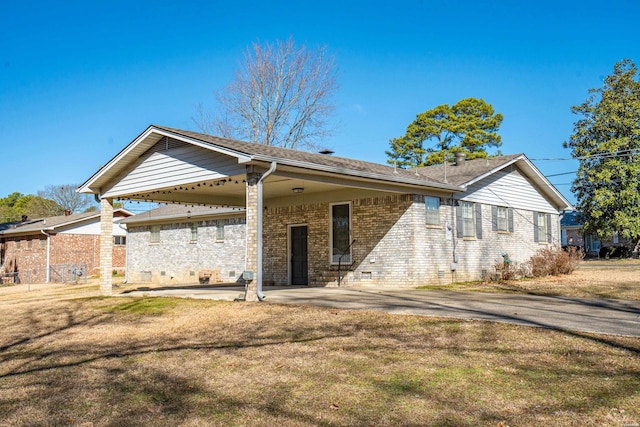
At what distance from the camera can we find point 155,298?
44.1 feet

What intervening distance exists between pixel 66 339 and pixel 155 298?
445 cm

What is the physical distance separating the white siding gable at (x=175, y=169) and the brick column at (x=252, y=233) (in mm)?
441

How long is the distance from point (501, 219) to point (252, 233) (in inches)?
462

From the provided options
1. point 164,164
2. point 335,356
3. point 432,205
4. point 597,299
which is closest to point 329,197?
point 432,205

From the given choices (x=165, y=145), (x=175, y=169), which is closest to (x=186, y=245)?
(x=165, y=145)

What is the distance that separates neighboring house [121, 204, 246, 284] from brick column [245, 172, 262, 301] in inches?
332

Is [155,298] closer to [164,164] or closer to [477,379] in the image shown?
[164,164]

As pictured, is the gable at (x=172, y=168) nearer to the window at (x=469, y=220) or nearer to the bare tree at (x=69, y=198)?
the window at (x=469, y=220)

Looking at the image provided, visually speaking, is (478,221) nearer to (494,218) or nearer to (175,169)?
(494,218)

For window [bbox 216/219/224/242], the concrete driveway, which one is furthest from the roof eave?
window [bbox 216/219/224/242]

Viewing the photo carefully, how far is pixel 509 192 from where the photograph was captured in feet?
68.2

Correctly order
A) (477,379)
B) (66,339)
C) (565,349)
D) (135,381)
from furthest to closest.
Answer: (66,339) → (565,349) → (135,381) → (477,379)

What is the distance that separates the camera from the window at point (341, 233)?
17.1 meters

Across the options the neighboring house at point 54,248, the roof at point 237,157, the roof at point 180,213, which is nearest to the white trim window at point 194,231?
the roof at point 180,213
